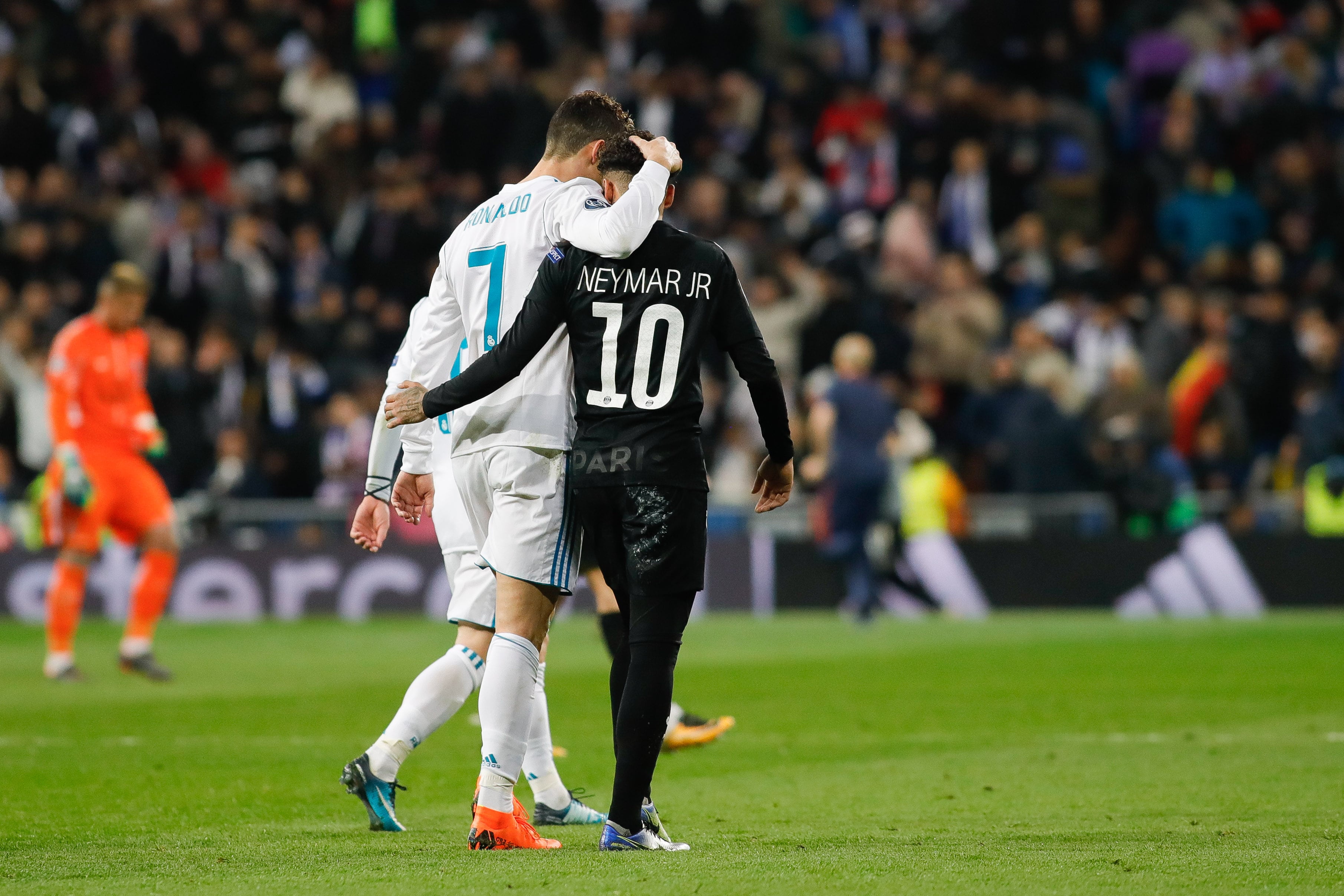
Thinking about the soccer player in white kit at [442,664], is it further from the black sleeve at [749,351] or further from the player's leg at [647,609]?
the black sleeve at [749,351]

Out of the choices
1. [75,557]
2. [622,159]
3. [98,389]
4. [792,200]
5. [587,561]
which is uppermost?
[792,200]

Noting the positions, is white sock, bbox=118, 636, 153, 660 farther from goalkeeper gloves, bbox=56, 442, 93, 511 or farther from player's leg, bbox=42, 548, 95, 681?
goalkeeper gloves, bbox=56, 442, 93, 511

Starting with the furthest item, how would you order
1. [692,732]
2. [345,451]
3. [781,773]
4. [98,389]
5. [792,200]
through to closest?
[792,200] < [345,451] < [98,389] < [692,732] < [781,773]

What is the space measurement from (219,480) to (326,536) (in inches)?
53.2

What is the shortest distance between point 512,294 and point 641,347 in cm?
62

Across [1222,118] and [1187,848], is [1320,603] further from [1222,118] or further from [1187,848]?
[1187,848]

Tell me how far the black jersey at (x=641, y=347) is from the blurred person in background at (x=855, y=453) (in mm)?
10787

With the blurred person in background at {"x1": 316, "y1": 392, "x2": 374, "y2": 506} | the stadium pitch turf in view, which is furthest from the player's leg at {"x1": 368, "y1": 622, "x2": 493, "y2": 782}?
the blurred person in background at {"x1": 316, "y1": 392, "x2": 374, "y2": 506}

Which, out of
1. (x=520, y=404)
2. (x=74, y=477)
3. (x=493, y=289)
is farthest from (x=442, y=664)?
(x=74, y=477)

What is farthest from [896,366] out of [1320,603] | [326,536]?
[326,536]

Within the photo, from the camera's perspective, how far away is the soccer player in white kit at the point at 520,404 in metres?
5.50

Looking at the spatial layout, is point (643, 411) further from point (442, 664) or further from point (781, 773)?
point (781, 773)

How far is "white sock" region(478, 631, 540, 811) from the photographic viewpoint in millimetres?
5504

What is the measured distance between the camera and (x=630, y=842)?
5.34 metres
